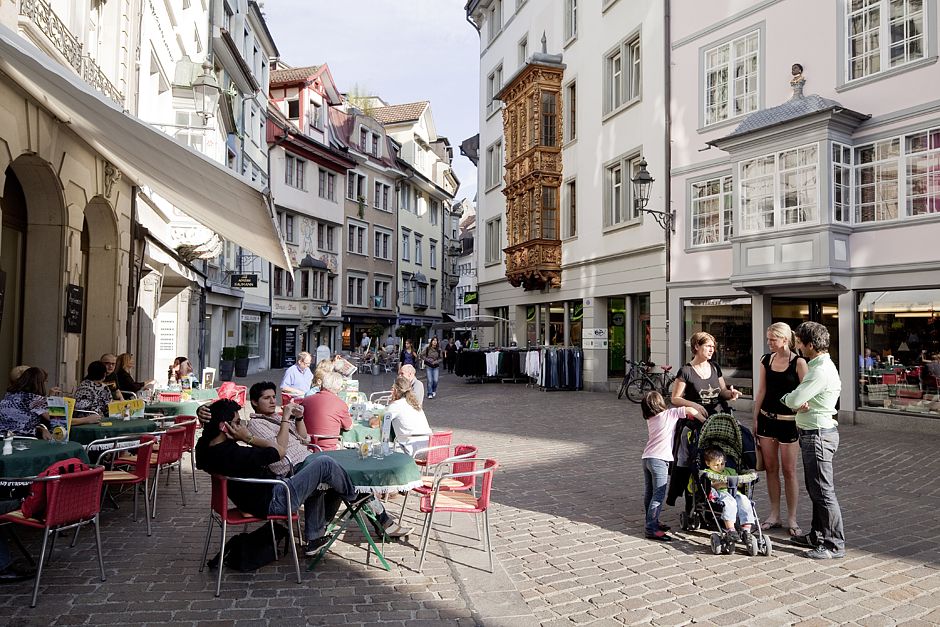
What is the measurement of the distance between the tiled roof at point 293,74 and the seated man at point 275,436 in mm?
37093

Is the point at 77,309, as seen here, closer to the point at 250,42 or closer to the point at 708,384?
the point at 708,384

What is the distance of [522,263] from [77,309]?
17.8 metres

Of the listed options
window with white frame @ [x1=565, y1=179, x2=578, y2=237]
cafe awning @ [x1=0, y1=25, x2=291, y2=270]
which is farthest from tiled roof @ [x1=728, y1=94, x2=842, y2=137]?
cafe awning @ [x1=0, y1=25, x2=291, y2=270]

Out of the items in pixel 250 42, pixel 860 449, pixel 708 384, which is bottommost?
pixel 860 449

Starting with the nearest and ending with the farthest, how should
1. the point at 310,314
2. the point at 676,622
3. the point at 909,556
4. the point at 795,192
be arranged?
the point at 676,622 → the point at 909,556 → the point at 795,192 → the point at 310,314

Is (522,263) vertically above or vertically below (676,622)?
above

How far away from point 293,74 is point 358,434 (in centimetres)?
3703

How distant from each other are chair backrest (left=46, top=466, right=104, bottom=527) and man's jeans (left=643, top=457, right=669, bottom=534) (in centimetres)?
427

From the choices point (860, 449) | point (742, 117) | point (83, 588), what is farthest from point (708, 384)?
point (742, 117)

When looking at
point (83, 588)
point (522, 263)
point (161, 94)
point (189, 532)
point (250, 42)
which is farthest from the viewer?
→ point (250, 42)

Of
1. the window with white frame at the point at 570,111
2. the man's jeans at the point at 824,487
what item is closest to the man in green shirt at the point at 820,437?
the man's jeans at the point at 824,487

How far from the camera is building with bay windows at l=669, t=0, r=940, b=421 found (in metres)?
13.9

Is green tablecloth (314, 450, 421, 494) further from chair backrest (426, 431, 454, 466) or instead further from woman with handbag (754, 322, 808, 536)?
woman with handbag (754, 322, 808, 536)

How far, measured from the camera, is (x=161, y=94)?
1905 cm
